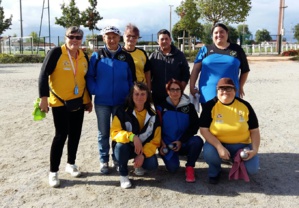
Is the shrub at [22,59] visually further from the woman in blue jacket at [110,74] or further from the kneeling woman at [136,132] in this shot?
the kneeling woman at [136,132]

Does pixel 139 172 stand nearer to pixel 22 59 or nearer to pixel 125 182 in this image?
pixel 125 182

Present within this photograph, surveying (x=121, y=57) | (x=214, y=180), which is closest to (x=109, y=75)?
(x=121, y=57)

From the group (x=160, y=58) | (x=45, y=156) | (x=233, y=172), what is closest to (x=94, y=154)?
(x=45, y=156)

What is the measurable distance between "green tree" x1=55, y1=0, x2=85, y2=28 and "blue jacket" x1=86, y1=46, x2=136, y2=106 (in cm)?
3261

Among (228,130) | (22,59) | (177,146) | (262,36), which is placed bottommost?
(177,146)

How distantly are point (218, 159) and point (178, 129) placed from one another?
2.15 ft

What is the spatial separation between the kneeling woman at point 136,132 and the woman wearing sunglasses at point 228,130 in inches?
24.9

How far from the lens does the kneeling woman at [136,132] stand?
3.96 metres

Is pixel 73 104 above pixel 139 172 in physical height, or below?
above

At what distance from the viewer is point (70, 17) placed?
35.5m

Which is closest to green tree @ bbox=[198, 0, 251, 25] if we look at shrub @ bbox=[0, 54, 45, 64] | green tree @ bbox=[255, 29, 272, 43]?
shrub @ bbox=[0, 54, 45, 64]

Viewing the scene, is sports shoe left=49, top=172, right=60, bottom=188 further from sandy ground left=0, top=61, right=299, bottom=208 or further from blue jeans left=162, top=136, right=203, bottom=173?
blue jeans left=162, top=136, right=203, bottom=173

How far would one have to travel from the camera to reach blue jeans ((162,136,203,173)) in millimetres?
4254

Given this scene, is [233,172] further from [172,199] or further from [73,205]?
[73,205]
